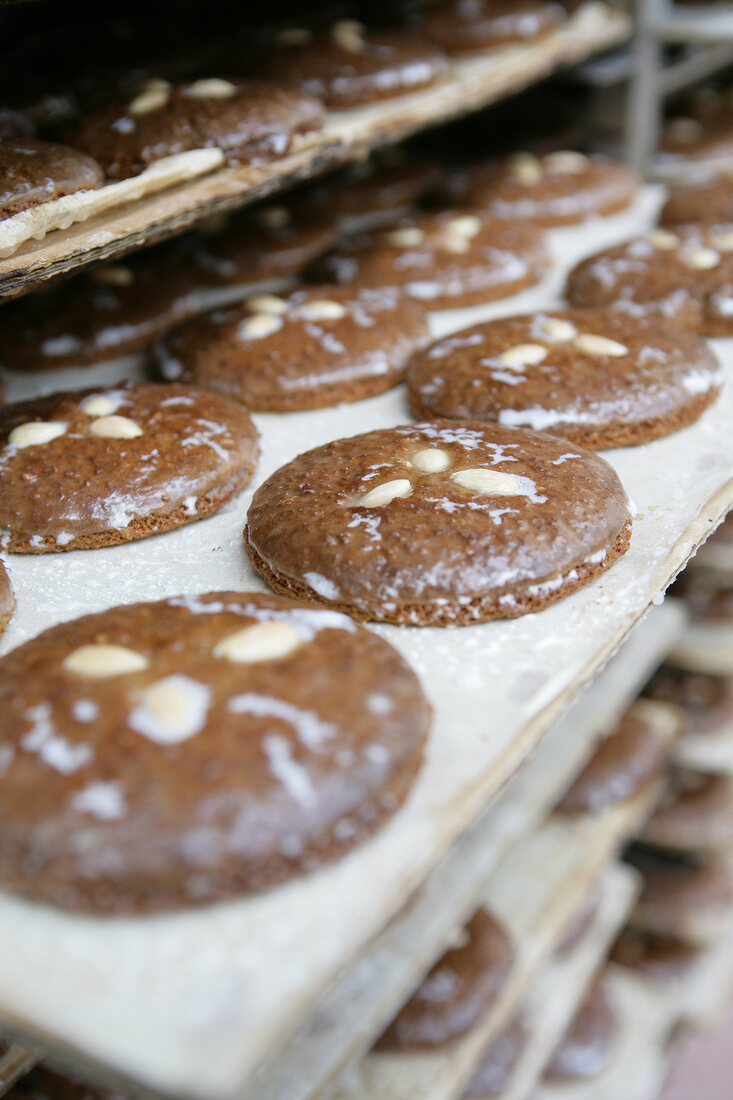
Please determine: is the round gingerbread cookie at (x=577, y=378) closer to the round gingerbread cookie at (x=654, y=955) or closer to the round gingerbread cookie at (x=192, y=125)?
the round gingerbread cookie at (x=192, y=125)

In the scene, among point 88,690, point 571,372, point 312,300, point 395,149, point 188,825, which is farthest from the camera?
point 395,149

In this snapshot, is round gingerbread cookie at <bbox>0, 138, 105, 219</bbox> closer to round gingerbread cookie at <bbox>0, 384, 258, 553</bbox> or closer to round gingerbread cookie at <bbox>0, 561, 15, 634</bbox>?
round gingerbread cookie at <bbox>0, 384, 258, 553</bbox>

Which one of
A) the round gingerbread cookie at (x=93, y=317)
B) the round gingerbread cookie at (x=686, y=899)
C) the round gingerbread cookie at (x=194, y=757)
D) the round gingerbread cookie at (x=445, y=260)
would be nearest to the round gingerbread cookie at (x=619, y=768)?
the round gingerbread cookie at (x=686, y=899)

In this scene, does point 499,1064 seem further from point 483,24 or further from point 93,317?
point 483,24

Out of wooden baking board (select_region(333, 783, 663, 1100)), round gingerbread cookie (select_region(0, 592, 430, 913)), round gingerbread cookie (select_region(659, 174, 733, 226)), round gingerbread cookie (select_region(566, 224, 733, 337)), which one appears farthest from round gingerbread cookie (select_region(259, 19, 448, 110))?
wooden baking board (select_region(333, 783, 663, 1100))

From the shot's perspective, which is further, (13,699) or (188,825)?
(13,699)

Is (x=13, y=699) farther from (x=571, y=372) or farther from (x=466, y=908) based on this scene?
(x=571, y=372)

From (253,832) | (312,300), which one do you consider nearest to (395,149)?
(312,300)
